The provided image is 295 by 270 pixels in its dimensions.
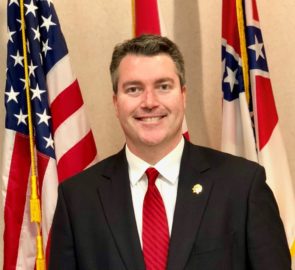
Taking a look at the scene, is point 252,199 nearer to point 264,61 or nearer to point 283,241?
point 283,241

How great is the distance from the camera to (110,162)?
5.51ft

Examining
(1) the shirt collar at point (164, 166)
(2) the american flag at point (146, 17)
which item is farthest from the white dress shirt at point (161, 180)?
(2) the american flag at point (146, 17)

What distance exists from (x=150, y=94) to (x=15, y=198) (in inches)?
35.7

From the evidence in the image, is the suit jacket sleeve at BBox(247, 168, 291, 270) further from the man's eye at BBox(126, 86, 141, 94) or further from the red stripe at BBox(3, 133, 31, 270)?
the red stripe at BBox(3, 133, 31, 270)

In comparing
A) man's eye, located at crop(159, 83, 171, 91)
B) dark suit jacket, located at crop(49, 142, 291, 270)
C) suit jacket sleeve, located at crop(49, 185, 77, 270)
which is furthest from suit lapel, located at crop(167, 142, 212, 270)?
suit jacket sleeve, located at crop(49, 185, 77, 270)

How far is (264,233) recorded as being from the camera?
144 cm

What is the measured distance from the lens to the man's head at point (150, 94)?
1524mm

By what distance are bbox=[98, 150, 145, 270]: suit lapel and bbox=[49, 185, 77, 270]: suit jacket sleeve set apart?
0.13 m

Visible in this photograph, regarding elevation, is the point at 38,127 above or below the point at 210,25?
below

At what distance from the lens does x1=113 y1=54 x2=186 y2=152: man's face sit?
1.52 metres

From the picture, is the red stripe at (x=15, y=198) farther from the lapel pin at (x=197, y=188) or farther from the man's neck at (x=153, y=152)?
the lapel pin at (x=197, y=188)

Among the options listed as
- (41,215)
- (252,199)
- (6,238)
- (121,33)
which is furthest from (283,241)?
(121,33)

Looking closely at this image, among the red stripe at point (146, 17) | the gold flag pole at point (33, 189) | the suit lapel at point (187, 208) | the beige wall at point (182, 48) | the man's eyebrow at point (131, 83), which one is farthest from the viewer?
the beige wall at point (182, 48)

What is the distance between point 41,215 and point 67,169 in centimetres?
22
